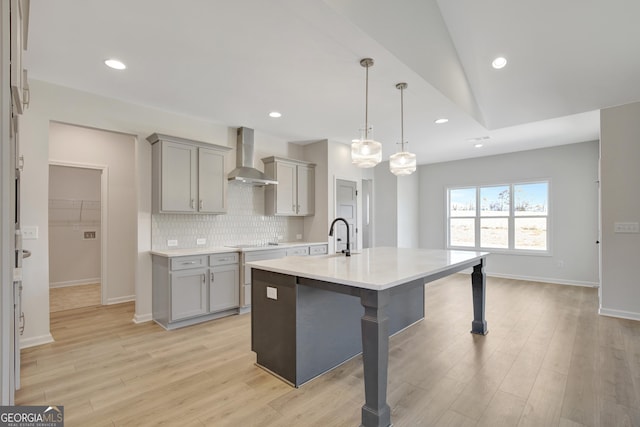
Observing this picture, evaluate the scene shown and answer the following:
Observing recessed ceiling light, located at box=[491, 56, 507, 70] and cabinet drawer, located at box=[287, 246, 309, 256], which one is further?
cabinet drawer, located at box=[287, 246, 309, 256]

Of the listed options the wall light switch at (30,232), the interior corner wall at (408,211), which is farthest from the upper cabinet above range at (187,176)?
the interior corner wall at (408,211)

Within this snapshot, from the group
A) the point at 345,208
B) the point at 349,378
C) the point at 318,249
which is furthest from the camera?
the point at 345,208

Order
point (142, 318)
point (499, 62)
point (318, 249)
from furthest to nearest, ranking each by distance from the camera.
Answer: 1. point (318, 249)
2. point (142, 318)
3. point (499, 62)

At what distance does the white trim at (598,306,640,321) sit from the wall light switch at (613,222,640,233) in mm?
1005

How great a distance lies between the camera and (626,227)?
12.6 ft

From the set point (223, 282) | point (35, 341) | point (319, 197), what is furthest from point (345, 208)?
point (35, 341)

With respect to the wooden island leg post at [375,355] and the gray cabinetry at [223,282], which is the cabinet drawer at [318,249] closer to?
the gray cabinetry at [223,282]

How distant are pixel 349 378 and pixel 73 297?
491 cm

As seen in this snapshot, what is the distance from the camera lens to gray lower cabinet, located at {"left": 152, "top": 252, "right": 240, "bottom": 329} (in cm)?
354

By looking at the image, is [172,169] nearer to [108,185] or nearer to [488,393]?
[108,185]

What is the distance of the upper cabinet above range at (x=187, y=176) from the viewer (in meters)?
3.76

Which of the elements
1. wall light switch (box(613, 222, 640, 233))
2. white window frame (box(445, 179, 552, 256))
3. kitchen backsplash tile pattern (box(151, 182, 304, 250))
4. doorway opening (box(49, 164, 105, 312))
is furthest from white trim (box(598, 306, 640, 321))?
doorway opening (box(49, 164, 105, 312))

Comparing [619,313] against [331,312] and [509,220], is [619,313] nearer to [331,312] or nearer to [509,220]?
[509,220]

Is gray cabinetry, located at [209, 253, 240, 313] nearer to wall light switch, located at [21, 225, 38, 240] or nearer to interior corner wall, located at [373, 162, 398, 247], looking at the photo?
wall light switch, located at [21, 225, 38, 240]
